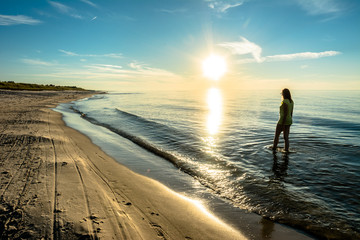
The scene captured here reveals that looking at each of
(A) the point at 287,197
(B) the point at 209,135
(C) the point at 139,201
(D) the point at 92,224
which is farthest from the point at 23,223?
(B) the point at 209,135

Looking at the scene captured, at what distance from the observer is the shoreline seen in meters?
3.62

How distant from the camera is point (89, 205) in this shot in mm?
4434

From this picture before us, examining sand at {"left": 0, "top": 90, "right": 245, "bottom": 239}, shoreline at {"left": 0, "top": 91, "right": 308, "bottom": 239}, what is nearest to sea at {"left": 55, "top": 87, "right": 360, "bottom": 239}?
shoreline at {"left": 0, "top": 91, "right": 308, "bottom": 239}

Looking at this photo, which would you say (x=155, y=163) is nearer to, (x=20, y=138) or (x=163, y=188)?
(x=163, y=188)

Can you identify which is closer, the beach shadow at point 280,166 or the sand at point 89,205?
the sand at point 89,205

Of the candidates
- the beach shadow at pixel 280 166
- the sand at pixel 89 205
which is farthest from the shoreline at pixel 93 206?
the beach shadow at pixel 280 166

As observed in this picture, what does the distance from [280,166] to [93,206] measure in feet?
24.2

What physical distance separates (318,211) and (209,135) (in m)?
9.73

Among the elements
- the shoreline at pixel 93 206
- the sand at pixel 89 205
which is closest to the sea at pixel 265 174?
the shoreline at pixel 93 206

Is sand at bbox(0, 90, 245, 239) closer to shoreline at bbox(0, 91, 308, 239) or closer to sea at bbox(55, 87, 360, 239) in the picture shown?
shoreline at bbox(0, 91, 308, 239)

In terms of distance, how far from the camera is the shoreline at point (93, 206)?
143 inches

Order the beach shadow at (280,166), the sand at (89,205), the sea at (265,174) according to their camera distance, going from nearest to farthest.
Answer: the sand at (89,205) < the sea at (265,174) < the beach shadow at (280,166)

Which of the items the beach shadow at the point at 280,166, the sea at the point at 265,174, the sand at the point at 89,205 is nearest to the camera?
the sand at the point at 89,205

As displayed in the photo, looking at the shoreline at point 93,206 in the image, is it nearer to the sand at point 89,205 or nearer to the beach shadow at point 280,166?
the sand at point 89,205
